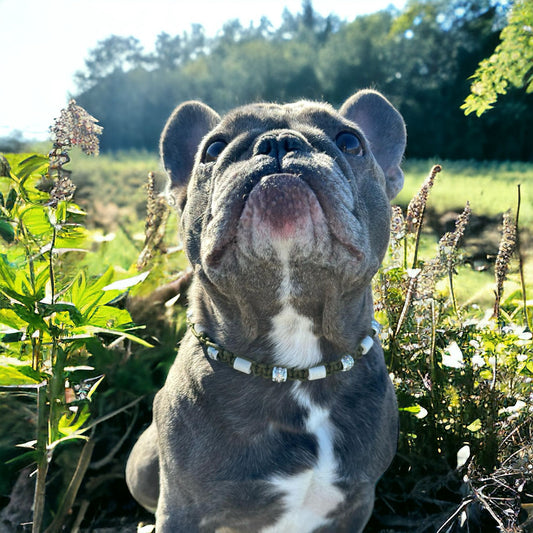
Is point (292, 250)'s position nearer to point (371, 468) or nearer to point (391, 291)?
point (371, 468)

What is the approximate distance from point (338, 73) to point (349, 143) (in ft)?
67.5

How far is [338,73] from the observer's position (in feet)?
70.9

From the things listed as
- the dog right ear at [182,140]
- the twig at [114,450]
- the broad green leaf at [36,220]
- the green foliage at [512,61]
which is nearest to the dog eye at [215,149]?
the dog right ear at [182,140]

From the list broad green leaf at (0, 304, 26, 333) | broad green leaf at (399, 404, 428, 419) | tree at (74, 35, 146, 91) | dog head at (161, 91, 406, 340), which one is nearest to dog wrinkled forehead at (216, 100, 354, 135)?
dog head at (161, 91, 406, 340)

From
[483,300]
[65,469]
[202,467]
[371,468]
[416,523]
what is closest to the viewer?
[202,467]

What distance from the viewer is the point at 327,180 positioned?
1.95 meters

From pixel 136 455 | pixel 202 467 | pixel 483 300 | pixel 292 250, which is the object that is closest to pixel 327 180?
pixel 292 250

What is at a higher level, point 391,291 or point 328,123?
point 328,123

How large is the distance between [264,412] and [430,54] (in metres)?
18.7

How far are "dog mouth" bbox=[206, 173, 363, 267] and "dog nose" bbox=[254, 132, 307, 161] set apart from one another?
0.15 metres

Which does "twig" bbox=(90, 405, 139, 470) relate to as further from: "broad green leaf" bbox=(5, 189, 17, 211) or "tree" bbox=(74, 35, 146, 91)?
"tree" bbox=(74, 35, 146, 91)

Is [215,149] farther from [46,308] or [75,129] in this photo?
[46,308]

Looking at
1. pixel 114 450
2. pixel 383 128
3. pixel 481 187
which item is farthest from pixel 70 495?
pixel 481 187

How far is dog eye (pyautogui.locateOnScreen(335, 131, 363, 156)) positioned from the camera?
2.36m
